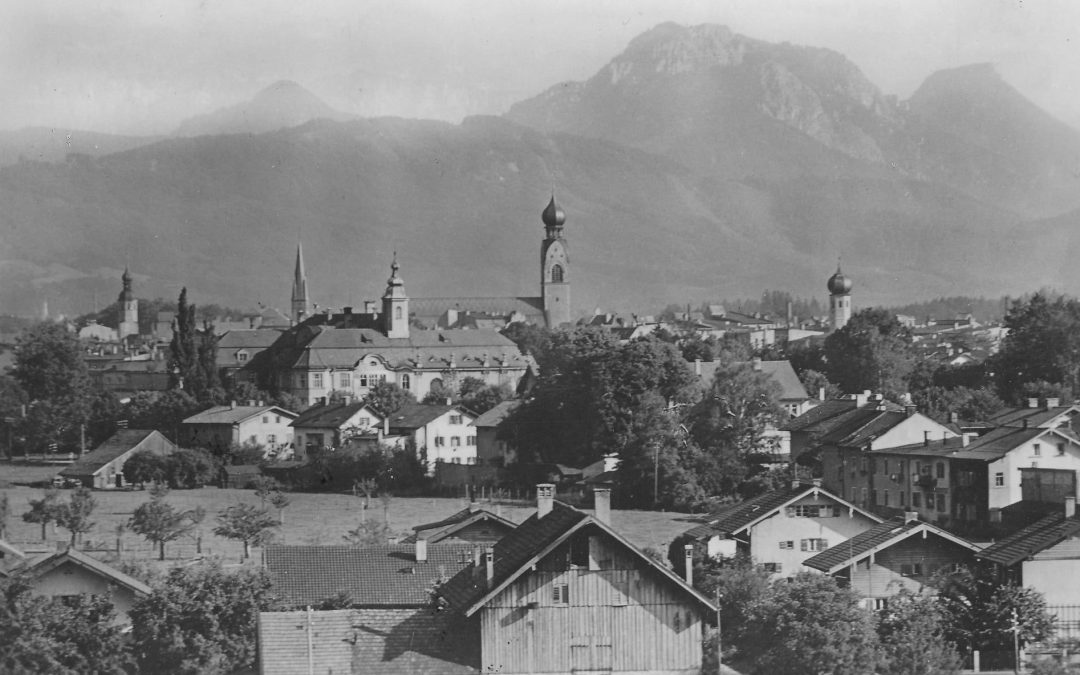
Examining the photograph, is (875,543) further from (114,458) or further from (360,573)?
(114,458)

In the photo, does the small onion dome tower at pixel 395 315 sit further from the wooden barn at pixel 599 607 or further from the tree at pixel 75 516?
the wooden barn at pixel 599 607

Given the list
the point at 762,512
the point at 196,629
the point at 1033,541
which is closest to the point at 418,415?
the point at 762,512

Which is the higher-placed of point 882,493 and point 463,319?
point 463,319

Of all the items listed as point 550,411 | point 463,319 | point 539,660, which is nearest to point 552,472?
point 550,411

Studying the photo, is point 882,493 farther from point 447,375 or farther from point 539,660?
point 447,375

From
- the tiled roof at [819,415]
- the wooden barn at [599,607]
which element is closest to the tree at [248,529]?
the wooden barn at [599,607]
